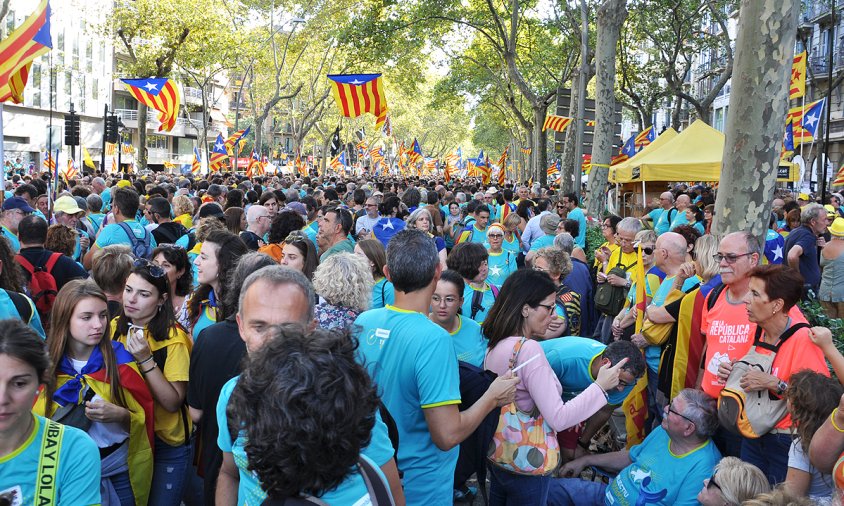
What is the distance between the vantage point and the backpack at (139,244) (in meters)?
7.84

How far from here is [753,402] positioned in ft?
13.6

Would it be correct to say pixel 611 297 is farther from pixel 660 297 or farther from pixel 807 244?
pixel 807 244

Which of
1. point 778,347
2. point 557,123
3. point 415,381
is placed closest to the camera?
point 415,381

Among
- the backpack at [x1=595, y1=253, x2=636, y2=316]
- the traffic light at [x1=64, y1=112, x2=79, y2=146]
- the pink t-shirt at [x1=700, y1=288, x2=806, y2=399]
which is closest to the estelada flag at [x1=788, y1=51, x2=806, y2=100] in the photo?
the backpack at [x1=595, y1=253, x2=636, y2=316]

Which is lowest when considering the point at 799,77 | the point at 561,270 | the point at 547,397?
the point at 547,397

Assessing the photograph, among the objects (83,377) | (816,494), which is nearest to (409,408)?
(83,377)

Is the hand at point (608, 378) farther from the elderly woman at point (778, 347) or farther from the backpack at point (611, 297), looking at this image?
the backpack at point (611, 297)

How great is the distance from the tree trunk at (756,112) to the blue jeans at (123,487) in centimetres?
549

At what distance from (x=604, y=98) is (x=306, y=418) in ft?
51.1

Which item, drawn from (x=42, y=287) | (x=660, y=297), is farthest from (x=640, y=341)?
(x=42, y=287)

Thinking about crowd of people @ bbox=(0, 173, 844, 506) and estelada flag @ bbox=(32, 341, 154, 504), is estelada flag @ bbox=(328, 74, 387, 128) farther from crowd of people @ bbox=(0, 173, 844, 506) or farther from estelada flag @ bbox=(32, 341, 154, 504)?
estelada flag @ bbox=(32, 341, 154, 504)

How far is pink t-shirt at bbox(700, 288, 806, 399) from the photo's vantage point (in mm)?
4555

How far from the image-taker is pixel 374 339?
333 centimetres

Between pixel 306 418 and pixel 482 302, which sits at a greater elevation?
pixel 306 418
